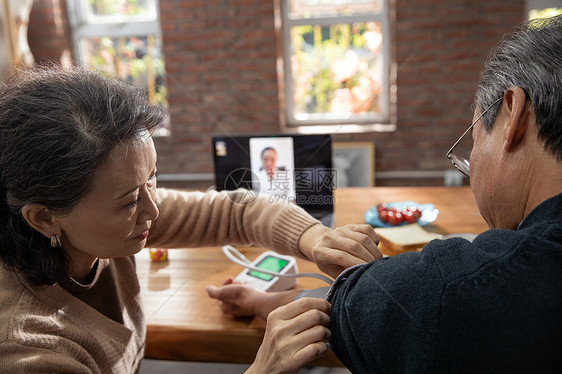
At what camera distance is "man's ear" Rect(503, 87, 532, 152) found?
57 centimetres

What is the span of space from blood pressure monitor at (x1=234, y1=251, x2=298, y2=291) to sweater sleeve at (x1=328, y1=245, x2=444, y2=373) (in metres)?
0.42

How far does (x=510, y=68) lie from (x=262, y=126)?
106 inches

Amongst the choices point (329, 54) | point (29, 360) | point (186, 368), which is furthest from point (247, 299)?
point (329, 54)

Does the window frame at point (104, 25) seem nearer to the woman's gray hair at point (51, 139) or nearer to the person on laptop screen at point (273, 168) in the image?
the person on laptop screen at point (273, 168)

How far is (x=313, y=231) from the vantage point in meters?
0.93

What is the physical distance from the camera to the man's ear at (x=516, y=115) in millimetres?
570

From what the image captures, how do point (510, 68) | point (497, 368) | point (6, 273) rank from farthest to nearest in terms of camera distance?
point (6, 273)
point (510, 68)
point (497, 368)

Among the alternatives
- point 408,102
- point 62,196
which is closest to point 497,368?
point 62,196

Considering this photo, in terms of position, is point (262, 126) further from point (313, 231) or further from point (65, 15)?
point (313, 231)

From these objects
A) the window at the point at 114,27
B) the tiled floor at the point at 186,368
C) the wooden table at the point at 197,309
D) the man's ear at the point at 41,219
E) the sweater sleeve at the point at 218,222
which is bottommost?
the tiled floor at the point at 186,368

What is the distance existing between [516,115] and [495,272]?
0.68ft

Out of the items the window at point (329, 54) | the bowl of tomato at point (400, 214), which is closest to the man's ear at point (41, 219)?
the bowl of tomato at point (400, 214)

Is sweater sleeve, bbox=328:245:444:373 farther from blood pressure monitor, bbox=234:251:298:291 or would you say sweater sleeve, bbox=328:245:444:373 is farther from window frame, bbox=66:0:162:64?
window frame, bbox=66:0:162:64

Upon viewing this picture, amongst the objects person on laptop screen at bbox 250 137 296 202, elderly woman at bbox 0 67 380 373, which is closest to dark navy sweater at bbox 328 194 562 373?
elderly woman at bbox 0 67 380 373
